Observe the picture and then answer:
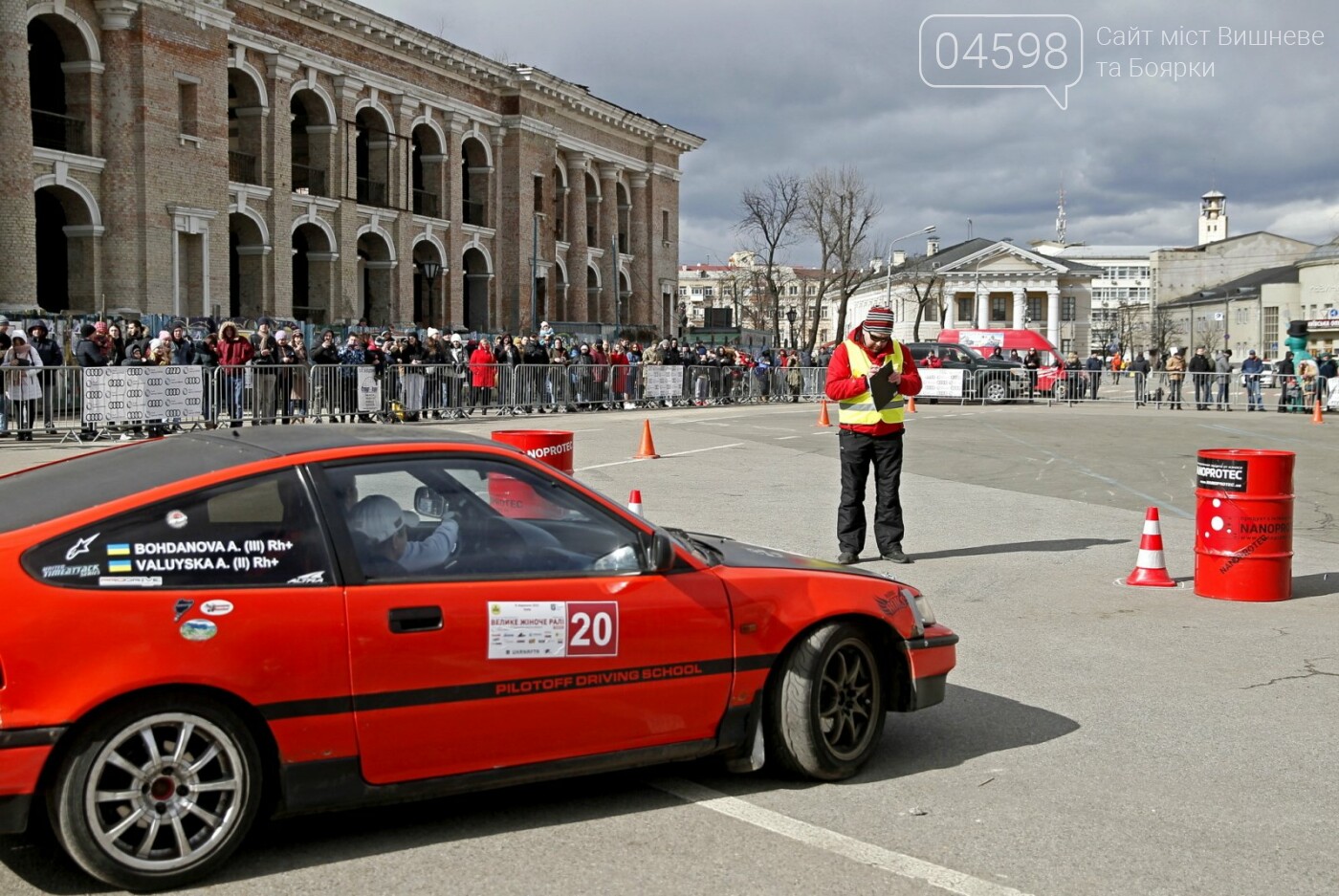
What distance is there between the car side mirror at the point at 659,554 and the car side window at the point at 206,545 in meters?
1.12

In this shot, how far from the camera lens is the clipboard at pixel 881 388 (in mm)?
10211

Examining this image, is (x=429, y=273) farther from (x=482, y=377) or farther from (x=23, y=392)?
(x=23, y=392)

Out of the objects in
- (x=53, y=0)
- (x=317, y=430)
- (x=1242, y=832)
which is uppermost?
(x=53, y=0)

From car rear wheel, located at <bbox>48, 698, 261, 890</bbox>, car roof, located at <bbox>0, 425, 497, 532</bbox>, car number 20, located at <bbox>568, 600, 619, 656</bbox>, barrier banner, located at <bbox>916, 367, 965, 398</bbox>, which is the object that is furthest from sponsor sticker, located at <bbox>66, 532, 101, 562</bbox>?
barrier banner, located at <bbox>916, 367, 965, 398</bbox>

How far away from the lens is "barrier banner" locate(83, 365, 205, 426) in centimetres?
2003

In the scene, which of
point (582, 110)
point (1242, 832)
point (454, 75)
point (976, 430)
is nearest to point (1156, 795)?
point (1242, 832)

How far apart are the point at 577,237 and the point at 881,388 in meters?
51.4

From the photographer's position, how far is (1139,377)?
40.7 m

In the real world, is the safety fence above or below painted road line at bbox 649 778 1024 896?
above

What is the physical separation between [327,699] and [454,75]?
1959 inches

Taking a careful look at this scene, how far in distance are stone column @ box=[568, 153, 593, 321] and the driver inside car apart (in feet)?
186

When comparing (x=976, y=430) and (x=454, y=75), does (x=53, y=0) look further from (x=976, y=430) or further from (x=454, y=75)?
(x=976, y=430)

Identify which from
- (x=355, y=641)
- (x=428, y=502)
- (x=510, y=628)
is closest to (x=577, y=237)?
(x=428, y=502)

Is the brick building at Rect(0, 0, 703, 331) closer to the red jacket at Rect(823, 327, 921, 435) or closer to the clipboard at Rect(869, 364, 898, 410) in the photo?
the red jacket at Rect(823, 327, 921, 435)
